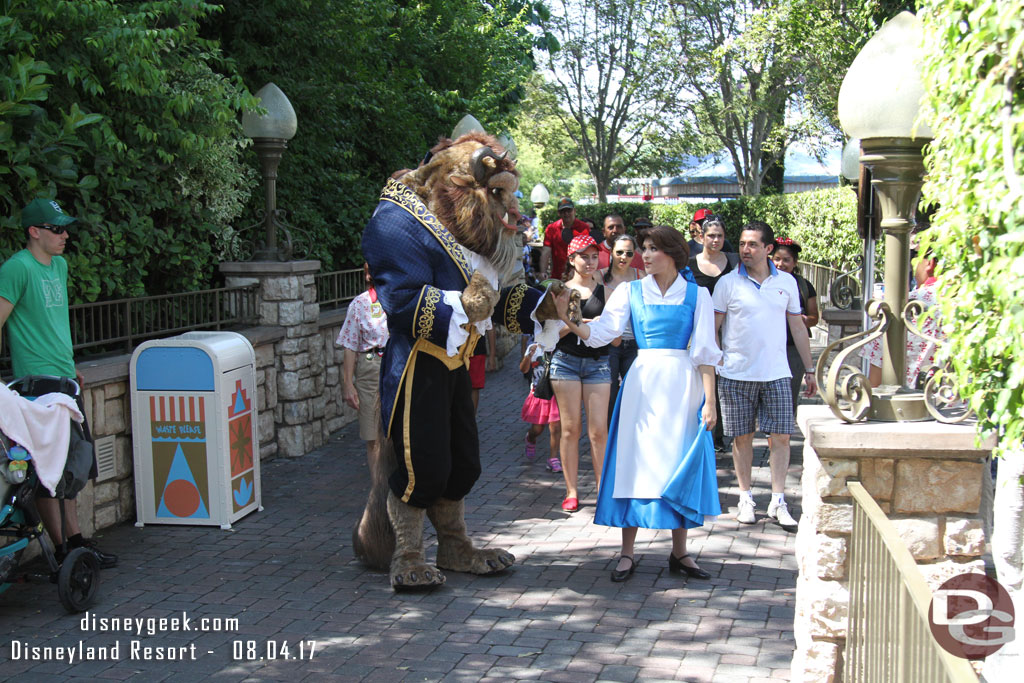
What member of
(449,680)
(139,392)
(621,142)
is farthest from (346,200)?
(621,142)

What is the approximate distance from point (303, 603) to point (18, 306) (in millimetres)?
2220

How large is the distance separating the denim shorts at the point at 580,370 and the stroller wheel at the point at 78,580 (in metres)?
3.23

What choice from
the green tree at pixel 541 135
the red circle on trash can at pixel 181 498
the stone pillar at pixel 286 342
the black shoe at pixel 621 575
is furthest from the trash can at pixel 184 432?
the green tree at pixel 541 135

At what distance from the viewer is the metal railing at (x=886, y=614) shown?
2.27 m

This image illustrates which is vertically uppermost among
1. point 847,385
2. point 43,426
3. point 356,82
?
point 356,82

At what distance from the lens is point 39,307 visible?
17.9ft

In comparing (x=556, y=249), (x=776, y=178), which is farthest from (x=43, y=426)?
(x=776, y=178)

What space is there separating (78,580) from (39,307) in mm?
1483

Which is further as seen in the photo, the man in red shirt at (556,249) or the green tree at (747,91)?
the green tree at (747,91)

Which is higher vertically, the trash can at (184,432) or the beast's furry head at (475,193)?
the beast's furry head at (475,193)

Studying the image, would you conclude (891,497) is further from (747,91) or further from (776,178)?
(776,178)

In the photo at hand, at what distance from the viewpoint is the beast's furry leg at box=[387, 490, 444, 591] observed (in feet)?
17.8

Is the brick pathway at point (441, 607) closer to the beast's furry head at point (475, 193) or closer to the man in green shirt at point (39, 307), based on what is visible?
the man in green shirt at point (39, 307)

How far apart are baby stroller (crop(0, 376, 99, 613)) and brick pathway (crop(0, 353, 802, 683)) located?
0.16 m
